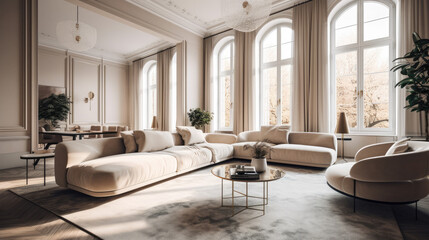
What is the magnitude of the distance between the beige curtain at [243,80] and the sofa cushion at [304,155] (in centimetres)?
180

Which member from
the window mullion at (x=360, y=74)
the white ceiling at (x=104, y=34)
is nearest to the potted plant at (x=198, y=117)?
the white ceiling at (x=104, y=34)

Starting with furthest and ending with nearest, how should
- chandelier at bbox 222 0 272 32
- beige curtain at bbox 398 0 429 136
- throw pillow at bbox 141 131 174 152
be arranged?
1. beige curtain at bbox 398 0 429 136
2. throw pillow at bbox 141 131 174 152
3. chandelier at bbox 222 0 272 32

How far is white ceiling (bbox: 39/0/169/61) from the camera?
5.59m

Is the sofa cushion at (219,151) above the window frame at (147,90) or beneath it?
beneath

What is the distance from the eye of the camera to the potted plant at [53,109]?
6898 mm

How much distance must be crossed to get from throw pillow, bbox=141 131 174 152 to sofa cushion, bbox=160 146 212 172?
149mm

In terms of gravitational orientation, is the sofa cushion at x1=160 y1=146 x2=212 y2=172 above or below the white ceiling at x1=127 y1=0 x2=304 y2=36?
below

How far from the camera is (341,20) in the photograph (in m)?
5.02

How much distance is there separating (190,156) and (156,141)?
0.61m

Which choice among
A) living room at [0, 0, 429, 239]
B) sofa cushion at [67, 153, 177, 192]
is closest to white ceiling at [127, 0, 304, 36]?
living room at [0, 0, 429, 239]

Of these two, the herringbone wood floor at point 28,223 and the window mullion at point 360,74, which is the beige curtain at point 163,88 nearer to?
the herringbone wood floor at point 28,223

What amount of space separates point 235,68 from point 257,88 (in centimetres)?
85

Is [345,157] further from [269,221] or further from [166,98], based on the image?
[166,98]

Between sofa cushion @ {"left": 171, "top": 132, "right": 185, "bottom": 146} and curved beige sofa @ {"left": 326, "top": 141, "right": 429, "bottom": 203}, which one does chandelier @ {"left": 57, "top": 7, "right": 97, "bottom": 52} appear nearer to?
sofa cushion @ {"left": 171, "top": 132, "right": 185, "bottom": 146}
